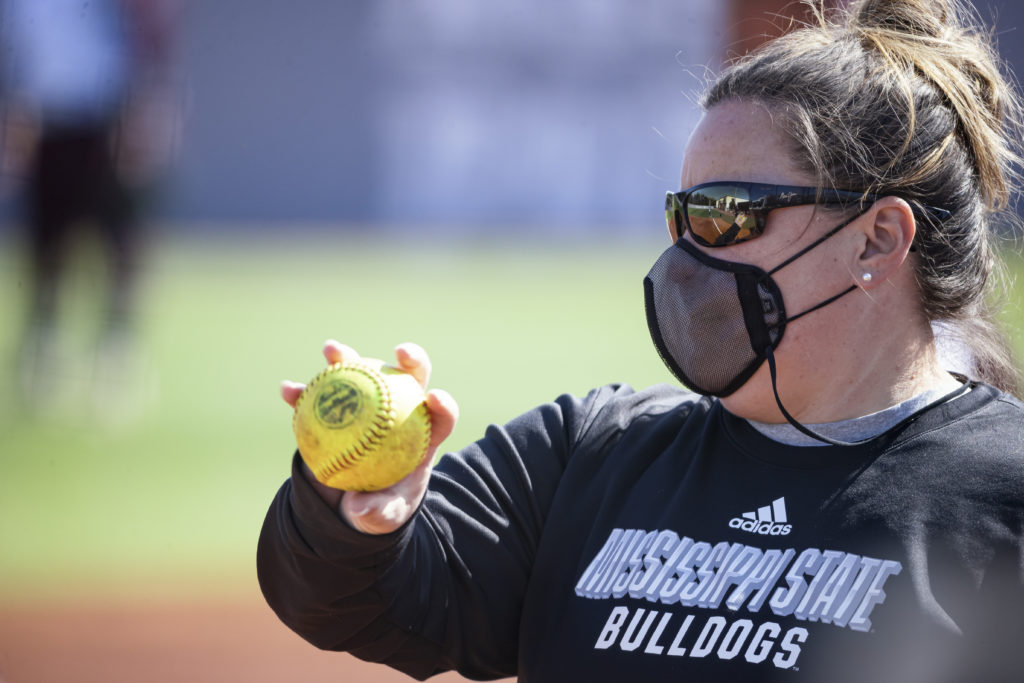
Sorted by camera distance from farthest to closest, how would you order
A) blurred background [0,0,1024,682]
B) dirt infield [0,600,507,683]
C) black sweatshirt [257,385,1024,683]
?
blurred background [0,0,1024,682]
dirt infield [0,600,507,683]
black sweatshirt [257,385,1024,683]

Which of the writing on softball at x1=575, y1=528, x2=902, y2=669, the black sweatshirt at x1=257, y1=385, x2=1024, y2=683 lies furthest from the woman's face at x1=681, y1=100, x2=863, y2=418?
the writing on softball at x1=575, y1=528, x2=902, y2=669

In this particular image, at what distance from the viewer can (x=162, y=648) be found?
4484 mm

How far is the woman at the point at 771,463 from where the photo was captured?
5.30 ft

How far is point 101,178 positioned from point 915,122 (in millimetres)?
8041

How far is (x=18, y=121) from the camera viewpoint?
6441mm

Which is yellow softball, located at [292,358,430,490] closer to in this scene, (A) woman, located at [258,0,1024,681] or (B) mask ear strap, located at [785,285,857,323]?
(A) woman, located at [258,0,1024,681]

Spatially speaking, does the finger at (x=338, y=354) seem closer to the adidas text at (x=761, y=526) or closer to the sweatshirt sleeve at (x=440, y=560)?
the sweatshirt sleeve at (x=440, y=560)

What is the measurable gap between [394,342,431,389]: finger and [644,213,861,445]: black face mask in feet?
1.53

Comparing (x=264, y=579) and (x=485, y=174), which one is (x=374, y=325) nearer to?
(x=485, y=174)

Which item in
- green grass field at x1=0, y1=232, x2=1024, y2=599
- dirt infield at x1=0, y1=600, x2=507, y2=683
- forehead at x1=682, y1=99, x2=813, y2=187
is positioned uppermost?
forehead at x1=682, y1=99, x2=813, y2=187

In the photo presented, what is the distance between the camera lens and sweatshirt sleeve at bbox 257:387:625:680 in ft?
5.72

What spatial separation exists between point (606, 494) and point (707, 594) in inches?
11.4

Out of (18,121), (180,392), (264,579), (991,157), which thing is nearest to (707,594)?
(264,579)

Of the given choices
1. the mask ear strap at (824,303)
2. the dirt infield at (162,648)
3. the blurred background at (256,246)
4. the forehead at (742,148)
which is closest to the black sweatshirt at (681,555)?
the mask ear strap at (824,303)
